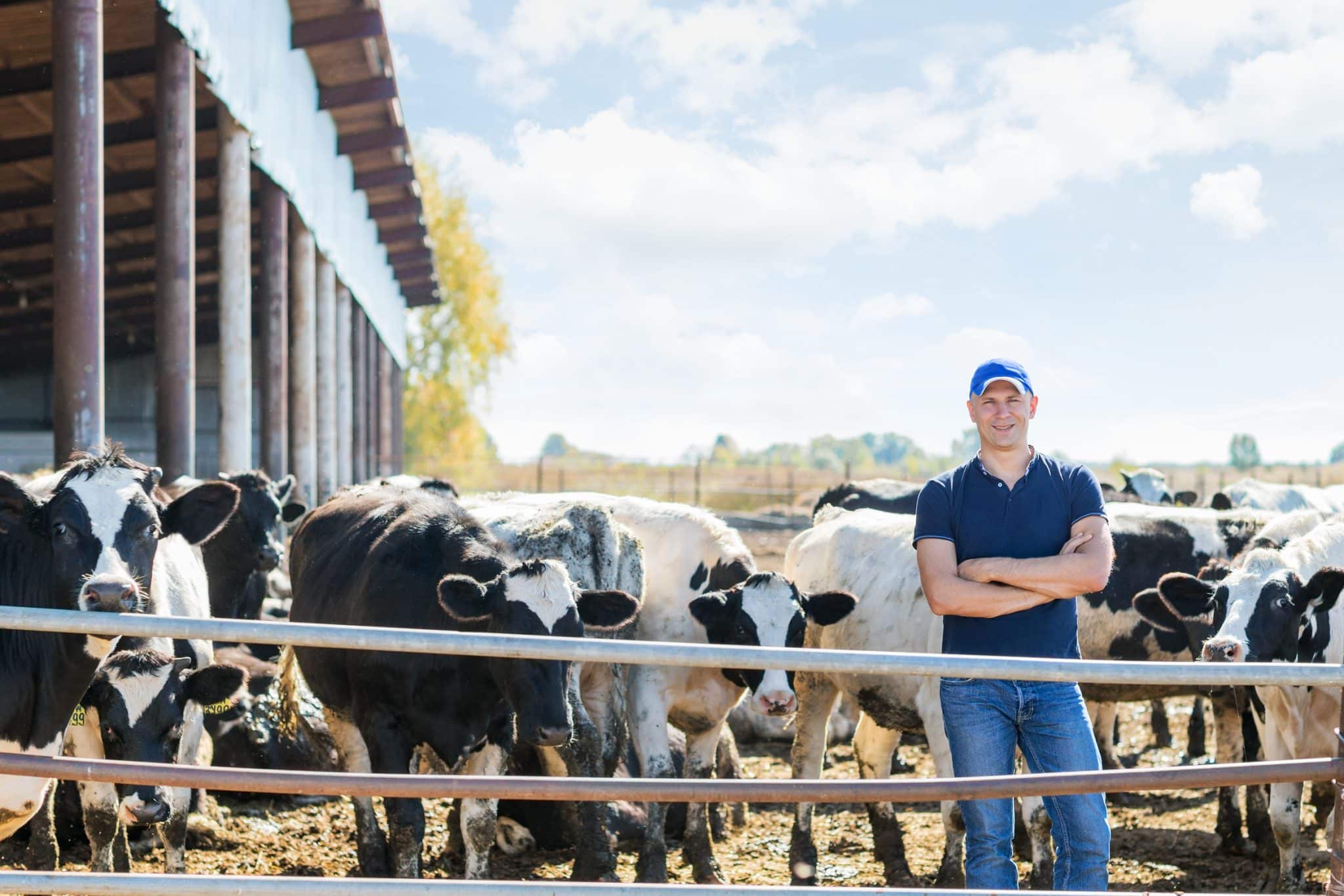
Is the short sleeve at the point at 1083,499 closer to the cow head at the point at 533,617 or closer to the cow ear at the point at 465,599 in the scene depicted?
the cow head at the point at 533,617

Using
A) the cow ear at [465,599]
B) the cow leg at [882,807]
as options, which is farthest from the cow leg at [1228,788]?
the cow ear at [465,599]

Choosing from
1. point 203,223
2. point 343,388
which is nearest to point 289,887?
point 343,388

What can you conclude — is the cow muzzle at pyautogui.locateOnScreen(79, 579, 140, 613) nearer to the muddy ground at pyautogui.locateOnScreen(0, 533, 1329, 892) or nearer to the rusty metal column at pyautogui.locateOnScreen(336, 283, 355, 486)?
the muddy ground at pyautogui.locateOnScreen(0, 533, 1329, 892)

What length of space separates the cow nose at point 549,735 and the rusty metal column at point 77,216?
4153 millimetres

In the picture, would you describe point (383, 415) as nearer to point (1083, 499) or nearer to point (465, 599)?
point (465, 599)

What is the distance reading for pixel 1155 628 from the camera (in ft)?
24.9

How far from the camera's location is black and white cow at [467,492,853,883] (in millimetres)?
6398

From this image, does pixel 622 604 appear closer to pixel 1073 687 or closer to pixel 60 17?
pixel 1073 687

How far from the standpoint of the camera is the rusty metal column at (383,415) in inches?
1171

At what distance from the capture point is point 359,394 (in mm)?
24906

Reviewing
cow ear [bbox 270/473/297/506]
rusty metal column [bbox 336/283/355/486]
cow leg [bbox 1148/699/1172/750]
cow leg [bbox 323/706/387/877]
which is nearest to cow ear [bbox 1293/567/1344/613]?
cow leg [bbox 323/706/387/877]

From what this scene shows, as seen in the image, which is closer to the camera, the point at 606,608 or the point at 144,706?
the point at 144,706

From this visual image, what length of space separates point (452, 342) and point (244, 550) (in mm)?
34320

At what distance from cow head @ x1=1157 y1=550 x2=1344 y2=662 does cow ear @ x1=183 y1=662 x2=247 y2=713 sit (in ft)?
14.3
